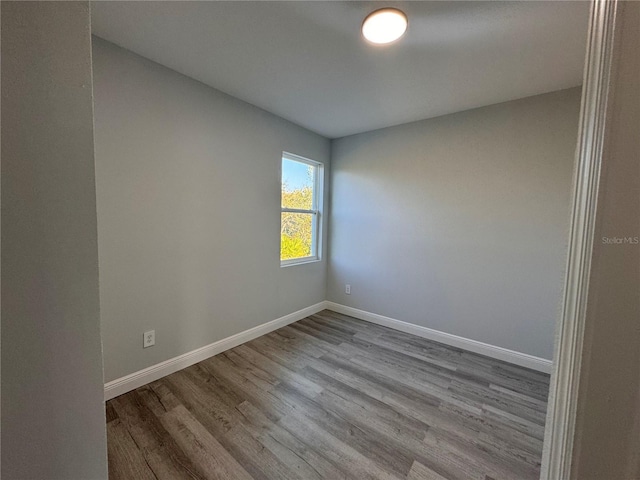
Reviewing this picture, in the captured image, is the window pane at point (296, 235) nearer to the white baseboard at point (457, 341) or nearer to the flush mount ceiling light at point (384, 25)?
the white baseboard at point (457, 341)

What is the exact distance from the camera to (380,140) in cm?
304

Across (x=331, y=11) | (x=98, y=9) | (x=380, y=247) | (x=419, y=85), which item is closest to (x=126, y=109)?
(x=98, y=9)

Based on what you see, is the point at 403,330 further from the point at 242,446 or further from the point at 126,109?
the point at 126,109

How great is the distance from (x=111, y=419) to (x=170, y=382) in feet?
1.33

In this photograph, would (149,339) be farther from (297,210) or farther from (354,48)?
(354,48)

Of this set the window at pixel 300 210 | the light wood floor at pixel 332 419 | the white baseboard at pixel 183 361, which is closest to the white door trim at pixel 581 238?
the light wood floor at pixel 332 419

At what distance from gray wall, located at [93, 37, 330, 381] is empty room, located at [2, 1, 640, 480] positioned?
0.06 ft

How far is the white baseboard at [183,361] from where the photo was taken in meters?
1.78

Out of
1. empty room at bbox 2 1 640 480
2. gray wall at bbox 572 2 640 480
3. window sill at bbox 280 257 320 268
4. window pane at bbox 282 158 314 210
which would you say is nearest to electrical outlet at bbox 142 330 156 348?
empty room at bbox 2 1 640 480

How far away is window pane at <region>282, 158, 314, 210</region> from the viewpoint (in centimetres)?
299

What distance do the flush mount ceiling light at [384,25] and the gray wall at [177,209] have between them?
4.64 ft

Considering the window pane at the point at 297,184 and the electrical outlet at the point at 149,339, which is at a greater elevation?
the window pane at the point at 297,184

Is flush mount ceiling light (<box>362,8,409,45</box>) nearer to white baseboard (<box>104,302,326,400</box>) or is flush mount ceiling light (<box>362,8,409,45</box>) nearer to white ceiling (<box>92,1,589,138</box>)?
white ceiling (<box>92,1,589,138</box>)

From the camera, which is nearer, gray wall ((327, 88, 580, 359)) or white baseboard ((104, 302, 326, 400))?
white baseboard ((104, 302, 326, 400))
